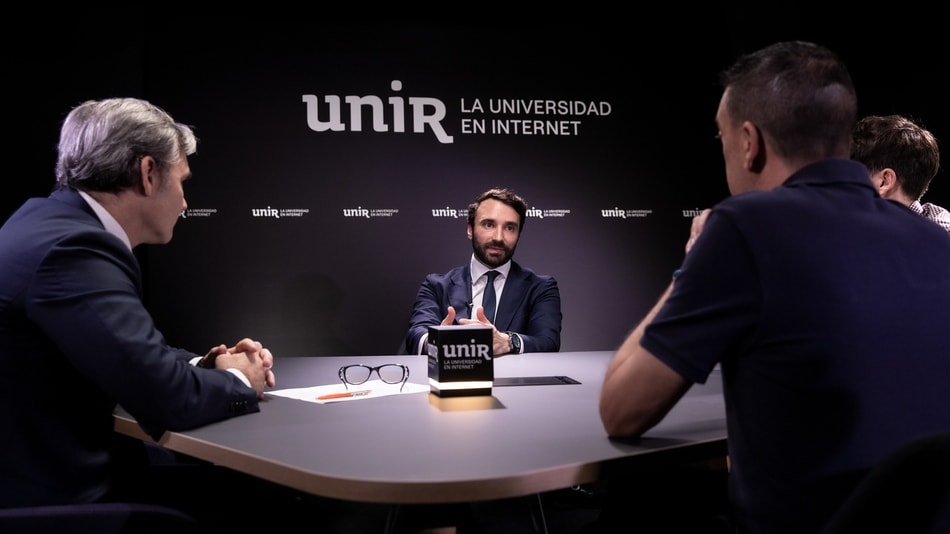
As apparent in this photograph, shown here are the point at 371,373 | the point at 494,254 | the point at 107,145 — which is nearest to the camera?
the point at 107,145

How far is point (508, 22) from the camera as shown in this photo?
4.88 metres

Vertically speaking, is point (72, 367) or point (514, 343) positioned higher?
A: point (72, 367)

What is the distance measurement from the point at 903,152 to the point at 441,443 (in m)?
2.41

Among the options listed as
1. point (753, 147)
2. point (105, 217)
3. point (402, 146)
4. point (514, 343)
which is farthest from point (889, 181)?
point (402, 146)

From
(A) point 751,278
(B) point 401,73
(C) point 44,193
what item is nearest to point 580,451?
(A) point 751,278

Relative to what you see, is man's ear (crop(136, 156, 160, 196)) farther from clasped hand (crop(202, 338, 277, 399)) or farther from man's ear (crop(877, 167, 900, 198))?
man's ear (crop(877, 167, 900, 198))

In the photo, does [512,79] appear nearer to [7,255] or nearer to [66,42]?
[66,42]

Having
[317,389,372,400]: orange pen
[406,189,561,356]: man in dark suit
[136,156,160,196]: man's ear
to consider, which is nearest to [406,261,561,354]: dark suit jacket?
[406,189,561,356]: man in dark suit

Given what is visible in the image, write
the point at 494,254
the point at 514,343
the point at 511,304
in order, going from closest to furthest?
the point at 514,343, the point at 511,304, the point at 494,254

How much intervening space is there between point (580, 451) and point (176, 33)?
4.30 m

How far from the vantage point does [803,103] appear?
1.28m

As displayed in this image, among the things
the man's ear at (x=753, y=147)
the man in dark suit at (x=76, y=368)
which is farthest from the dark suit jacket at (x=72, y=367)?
the man's ear at (x=753, y=147)

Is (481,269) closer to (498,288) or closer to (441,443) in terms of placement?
(498,288)

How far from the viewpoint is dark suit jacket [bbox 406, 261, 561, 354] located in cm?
370
